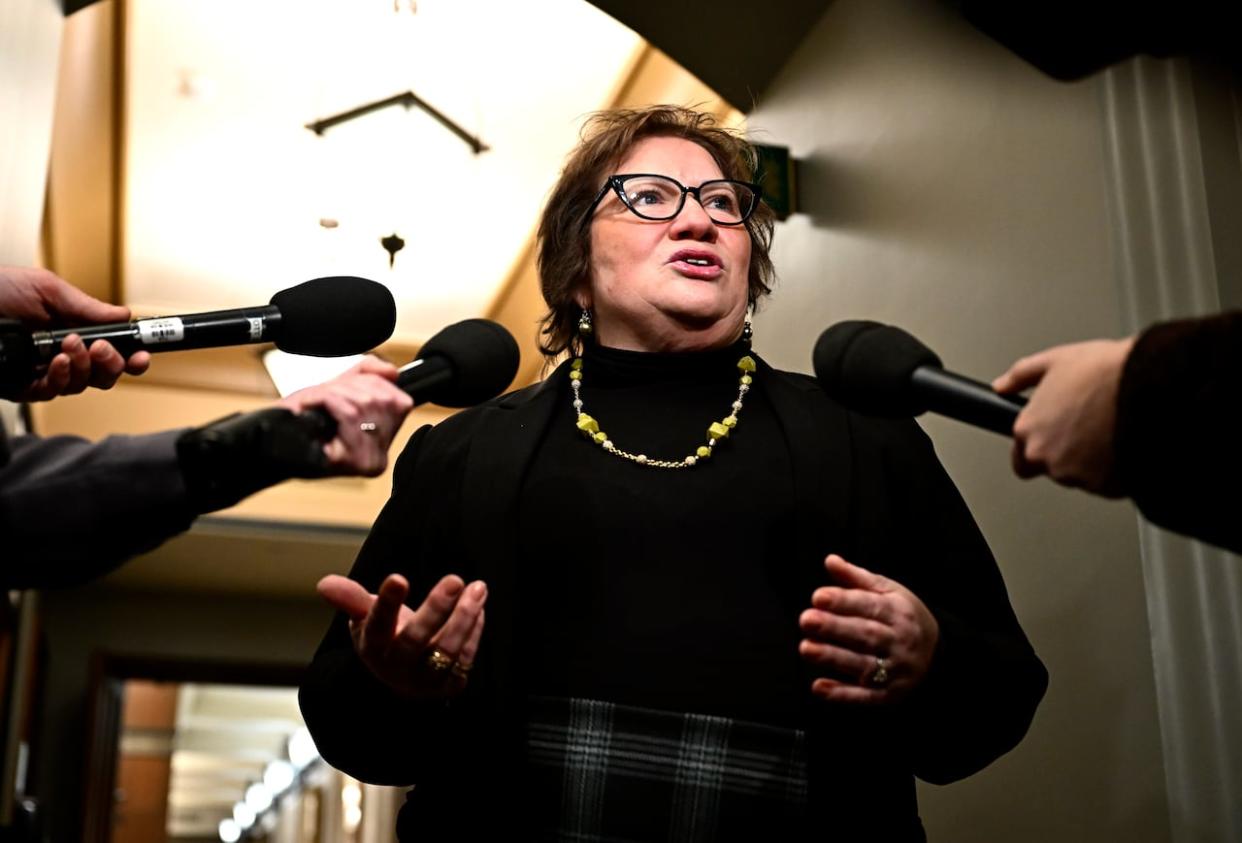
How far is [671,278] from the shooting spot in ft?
6.27

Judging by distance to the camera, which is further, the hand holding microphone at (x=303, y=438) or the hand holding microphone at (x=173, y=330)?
the hand holding microphone at (x=173, y=330)

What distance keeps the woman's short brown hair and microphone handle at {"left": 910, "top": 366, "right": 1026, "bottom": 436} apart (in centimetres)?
83

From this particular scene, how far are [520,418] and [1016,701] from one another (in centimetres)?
72

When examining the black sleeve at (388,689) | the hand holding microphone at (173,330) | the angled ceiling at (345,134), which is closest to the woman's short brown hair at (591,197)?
the black sleeve at (388,689)

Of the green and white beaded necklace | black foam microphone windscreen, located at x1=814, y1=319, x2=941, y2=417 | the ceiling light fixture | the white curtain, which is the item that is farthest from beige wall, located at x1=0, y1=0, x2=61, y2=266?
the white curtain

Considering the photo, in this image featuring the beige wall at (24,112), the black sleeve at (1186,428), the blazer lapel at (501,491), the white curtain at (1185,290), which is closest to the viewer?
the black sleeve at (1186,428)

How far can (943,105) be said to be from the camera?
255cm

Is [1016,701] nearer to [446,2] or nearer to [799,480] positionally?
[799,480]

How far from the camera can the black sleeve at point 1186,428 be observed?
1012mm

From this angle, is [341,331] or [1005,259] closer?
[341,331]

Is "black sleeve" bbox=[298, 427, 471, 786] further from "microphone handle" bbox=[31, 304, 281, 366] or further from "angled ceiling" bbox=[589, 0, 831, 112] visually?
"angled ceiling" bbox=[589, 0, 831, 112]

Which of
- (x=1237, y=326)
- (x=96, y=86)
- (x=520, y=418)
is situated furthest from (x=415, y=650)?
(x=96, y=86)

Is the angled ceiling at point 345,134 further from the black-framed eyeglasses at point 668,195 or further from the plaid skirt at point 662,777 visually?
the plaid skirt at point 662,777

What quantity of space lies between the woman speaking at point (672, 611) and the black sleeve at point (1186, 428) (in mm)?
418
